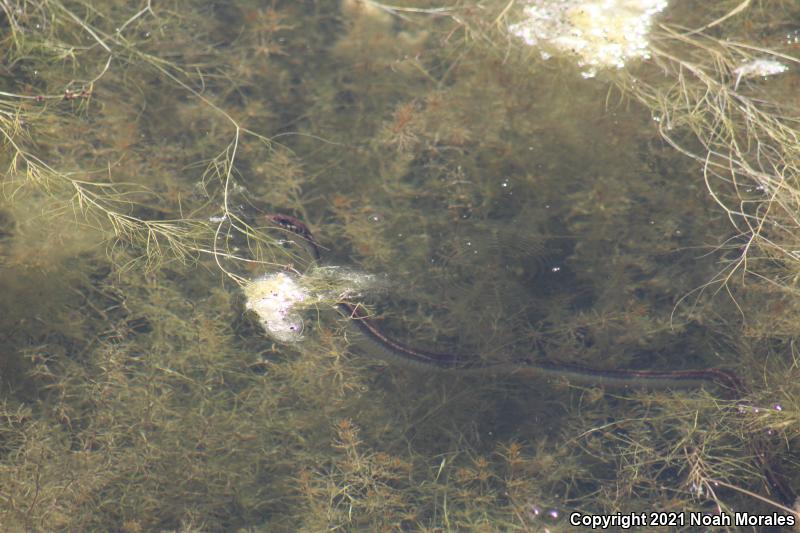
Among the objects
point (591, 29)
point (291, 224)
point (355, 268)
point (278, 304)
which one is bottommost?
point (278, 304)

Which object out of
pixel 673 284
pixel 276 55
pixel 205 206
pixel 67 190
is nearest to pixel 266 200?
pixel 205 206

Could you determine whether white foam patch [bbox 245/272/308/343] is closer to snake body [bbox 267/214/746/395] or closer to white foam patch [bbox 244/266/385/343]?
white foam patch [bbox 244/266/385/343]

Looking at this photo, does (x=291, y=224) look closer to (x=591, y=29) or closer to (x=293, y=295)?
(x=293, y=295)

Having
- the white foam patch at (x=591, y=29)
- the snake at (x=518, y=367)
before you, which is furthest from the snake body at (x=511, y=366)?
the white foam patch at (x=591, y=29)

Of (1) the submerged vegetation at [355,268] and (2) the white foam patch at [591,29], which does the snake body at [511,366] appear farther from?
(2) the white foam patch at [591,29]

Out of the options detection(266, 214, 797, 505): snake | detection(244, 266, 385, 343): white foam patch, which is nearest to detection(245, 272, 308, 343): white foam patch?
detection(244, 266, 385, 343): white foam patch

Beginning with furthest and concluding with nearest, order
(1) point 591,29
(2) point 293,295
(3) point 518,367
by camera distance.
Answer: (3) point 518,367, (2) point 293,295, (1) point 591,29

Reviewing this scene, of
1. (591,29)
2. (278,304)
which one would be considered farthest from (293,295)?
(591,29)
